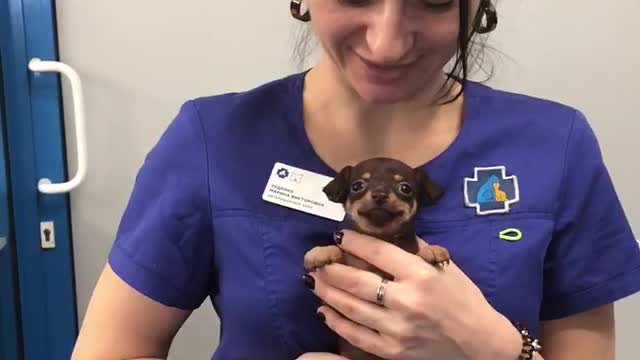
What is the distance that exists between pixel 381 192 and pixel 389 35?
148 millimetres

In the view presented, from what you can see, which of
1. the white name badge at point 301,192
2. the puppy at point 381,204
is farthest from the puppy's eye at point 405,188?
the white name badge at point 301,192

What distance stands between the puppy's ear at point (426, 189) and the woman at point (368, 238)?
49 millimetres

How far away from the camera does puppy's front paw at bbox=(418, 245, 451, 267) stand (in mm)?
778

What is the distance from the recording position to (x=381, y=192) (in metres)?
0.75

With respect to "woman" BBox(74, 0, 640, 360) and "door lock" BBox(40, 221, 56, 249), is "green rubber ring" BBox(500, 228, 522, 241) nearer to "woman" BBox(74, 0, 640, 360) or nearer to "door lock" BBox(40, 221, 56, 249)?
"woman" BBox(74, 0, 640, 360)

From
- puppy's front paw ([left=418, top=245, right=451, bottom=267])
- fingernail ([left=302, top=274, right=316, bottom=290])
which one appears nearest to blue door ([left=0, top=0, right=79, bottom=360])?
fingernail ([left=302, top=274, right=316, bottom=290])

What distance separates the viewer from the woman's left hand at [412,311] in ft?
2.51

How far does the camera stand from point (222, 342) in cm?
90

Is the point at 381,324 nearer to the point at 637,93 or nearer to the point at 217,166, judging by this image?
the point at 217,166

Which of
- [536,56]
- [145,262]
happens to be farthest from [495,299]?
[536,56]

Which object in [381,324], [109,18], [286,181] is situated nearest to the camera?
[381,324]

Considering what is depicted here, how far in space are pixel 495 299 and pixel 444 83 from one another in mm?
276

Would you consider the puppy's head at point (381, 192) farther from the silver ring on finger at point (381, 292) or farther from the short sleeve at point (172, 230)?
the short sleeve at point (172, 230)

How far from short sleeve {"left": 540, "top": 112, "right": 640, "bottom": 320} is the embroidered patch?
57 millimetres
